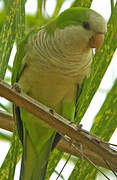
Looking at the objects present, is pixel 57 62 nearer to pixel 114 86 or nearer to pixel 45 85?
pixel 45 85

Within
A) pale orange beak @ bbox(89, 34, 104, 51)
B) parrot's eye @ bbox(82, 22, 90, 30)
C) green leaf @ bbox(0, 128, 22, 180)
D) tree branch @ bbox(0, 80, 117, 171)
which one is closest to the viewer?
tree branch @ bbox(0, 80, 117, 171)

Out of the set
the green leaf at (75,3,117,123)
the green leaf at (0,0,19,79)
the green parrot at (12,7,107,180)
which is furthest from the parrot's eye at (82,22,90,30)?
the green leaf at (0,0,19,79)

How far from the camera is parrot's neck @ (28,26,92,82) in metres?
1.57

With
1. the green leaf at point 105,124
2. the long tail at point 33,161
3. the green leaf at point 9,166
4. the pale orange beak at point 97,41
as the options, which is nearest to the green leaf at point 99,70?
the green leaf at point 105,124

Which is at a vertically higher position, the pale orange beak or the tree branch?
the pale orange beak

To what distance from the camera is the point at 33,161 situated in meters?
1.70

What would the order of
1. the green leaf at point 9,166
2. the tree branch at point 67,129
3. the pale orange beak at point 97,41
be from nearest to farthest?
the tree branch at point 67,129, the green leaf at point 9,166, the pale orange beak at point 97,41

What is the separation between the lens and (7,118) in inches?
53.0

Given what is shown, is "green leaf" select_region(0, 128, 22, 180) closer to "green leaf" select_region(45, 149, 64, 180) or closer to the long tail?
"green leaf" select_region(45, 149, 64, 180)

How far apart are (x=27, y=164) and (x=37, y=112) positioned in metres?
0.83

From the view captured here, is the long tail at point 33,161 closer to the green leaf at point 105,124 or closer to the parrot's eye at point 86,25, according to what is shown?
the green leaf at point 105,124

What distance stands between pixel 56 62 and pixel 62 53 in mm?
66

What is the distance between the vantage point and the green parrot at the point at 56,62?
60.1 inches

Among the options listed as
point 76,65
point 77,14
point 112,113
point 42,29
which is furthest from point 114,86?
point 42,29
